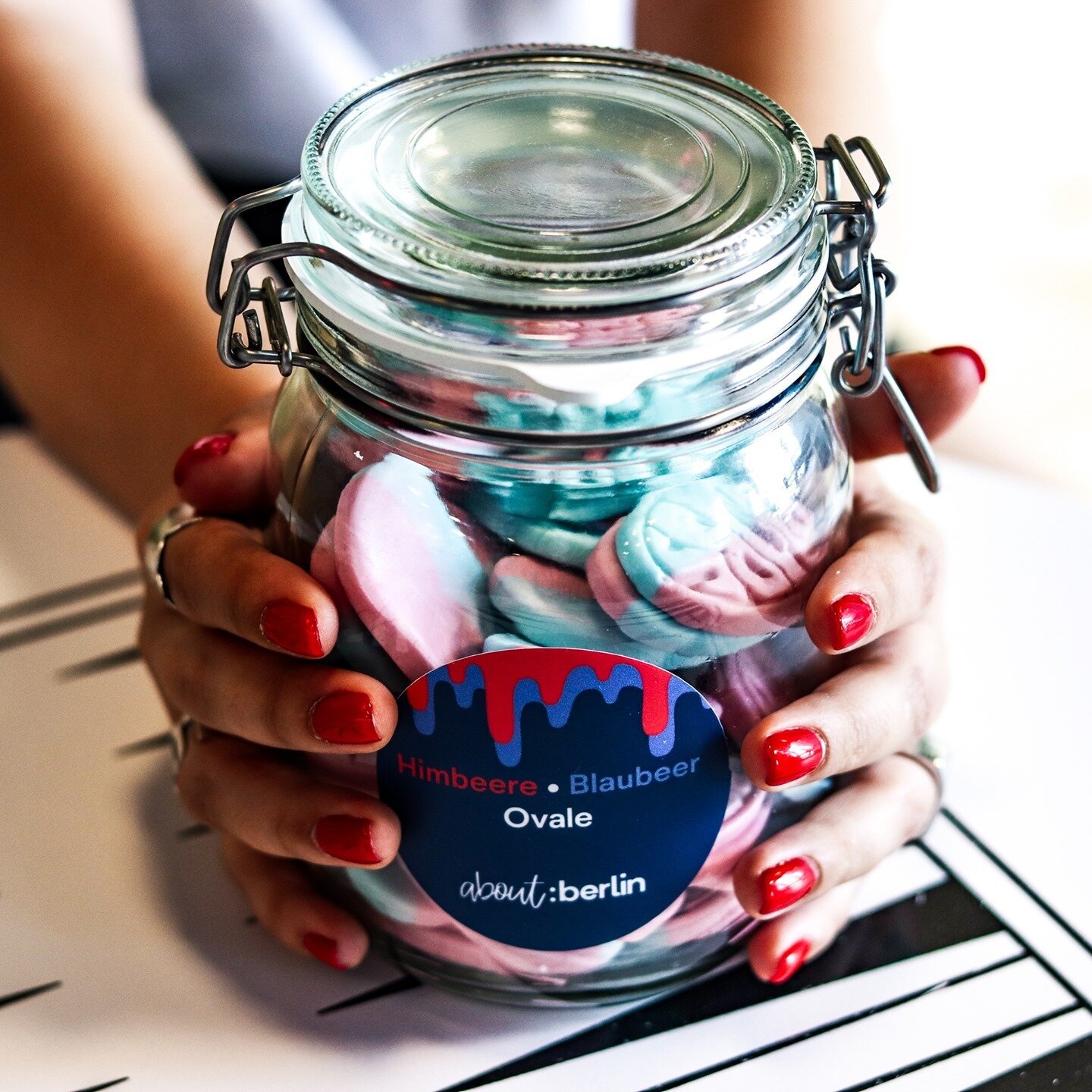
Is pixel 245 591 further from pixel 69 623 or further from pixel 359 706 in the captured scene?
pixel 69 623

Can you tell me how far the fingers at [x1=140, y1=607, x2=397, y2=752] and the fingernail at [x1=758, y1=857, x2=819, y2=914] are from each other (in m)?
0.15

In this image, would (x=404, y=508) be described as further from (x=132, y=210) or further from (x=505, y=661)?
(x=132, y=210)

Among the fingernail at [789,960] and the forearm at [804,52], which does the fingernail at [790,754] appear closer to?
the fingernail at [789,960]

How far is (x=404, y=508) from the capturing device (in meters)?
0.37

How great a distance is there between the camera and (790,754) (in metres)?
0.39

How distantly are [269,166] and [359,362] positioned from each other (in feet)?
2.21

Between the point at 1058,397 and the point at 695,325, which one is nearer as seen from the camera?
the point at 695,325

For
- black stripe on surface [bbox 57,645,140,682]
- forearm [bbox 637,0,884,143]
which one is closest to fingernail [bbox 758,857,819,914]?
black stripe on surface [bbox 57,645,140,682]

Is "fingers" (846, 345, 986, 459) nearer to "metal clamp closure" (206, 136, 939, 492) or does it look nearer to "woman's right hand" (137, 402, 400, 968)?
"metal clamp closure" (206, 136, 939, 492)

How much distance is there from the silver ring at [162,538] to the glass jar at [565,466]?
0.08m

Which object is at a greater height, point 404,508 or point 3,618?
point 404,508

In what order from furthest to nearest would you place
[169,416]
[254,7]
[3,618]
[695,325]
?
[254,7]
[169,416]
[3,618]
[695,325]

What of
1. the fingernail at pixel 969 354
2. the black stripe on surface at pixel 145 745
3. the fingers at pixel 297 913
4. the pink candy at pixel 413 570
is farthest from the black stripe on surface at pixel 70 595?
the fingernail at pixel 969 354

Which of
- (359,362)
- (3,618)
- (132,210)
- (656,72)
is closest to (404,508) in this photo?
(359,362)
